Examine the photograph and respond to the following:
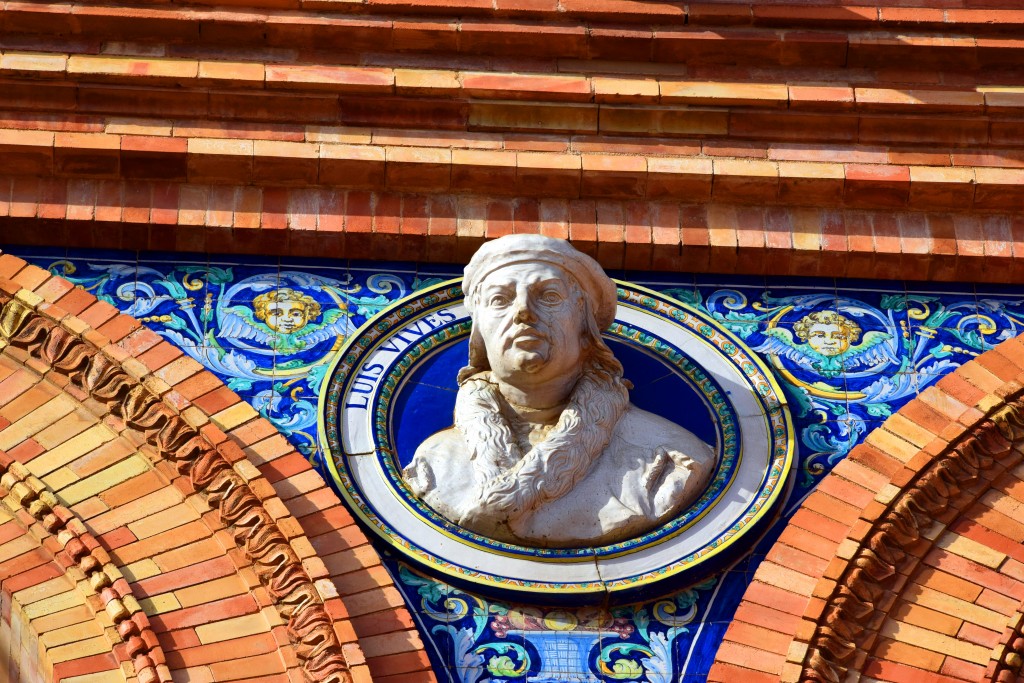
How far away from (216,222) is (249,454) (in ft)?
5.14

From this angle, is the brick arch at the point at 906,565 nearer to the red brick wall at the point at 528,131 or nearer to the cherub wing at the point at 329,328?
the red brick wall at the point at 528,131

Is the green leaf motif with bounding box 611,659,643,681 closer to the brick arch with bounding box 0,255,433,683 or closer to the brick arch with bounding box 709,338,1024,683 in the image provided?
the brick arch with bounding box 709,338,1024,683

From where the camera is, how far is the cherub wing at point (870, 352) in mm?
11094

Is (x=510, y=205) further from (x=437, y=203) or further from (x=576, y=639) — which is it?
(x=576, y=639)

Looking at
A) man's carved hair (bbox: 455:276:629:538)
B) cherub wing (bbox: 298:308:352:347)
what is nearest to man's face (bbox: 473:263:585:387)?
man's carved hair (bbox: 455:276:629:538)

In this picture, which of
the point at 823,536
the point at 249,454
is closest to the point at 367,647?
the point at 249,454

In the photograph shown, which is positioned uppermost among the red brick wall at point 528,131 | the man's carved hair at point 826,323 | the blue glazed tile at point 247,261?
the red brick wall at point 528,131

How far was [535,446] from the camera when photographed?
33.8 feet

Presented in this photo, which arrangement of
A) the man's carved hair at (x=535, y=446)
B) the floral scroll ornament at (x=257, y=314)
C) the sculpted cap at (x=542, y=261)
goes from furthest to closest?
the floral scroll ornament at (x=257, y=314) < the sculpted cap at (x=542, y=261) < the man's carved hair at (x=535, y=446)

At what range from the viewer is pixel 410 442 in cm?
1058

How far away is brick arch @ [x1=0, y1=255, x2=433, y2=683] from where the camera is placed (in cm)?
938

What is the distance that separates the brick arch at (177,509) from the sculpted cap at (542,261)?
3.78ft

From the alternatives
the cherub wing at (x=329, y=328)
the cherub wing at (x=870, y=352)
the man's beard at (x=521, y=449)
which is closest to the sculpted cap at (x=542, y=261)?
the man's beard at (x=521, y=449)

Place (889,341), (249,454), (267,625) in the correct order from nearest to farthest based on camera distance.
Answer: (267,625), (249,454), (889,341)
